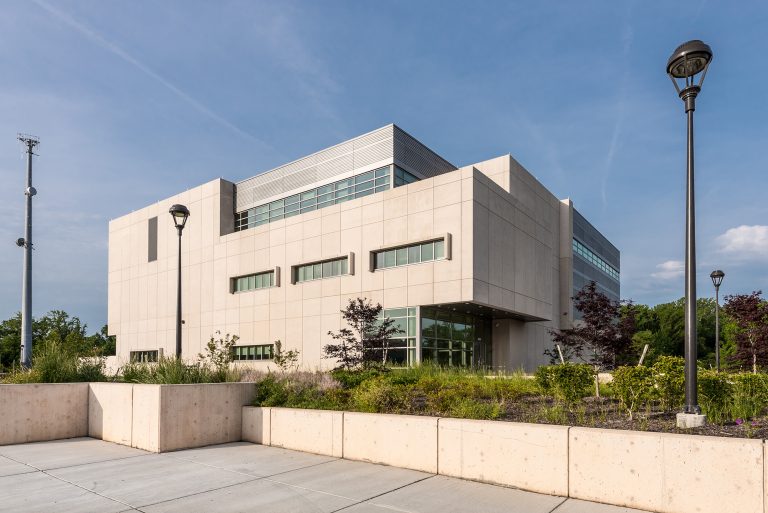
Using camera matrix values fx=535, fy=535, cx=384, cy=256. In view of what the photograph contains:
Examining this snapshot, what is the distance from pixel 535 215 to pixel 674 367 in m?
26.4

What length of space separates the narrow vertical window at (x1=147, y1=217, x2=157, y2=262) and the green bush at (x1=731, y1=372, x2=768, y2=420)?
43522 mm

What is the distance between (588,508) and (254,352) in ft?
105

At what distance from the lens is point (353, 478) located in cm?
795

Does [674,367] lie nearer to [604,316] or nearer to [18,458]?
[604,316]

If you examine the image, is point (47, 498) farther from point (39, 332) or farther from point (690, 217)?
point (39, 332)

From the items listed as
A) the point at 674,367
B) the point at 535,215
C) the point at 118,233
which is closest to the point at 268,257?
the point at 535,215

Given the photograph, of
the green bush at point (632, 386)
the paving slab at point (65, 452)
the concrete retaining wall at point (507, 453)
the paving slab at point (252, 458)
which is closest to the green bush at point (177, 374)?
the paving slab at point (65, 452)

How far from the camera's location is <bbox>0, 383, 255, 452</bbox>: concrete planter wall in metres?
10.4

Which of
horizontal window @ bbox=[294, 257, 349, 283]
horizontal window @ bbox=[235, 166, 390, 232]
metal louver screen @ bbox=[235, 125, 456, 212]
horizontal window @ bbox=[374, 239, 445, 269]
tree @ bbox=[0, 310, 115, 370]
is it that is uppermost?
metal louver screen @ bbox=[235, 125, 456, 212]

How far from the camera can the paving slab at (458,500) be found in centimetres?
642

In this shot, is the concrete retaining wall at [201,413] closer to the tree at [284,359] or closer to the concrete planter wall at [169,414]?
the concrete planter wall at [169,414]

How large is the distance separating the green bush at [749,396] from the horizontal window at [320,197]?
23.4 meters

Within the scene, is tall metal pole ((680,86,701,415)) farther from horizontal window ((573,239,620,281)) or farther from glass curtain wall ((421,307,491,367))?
horizontal window ((573,239,620,281))

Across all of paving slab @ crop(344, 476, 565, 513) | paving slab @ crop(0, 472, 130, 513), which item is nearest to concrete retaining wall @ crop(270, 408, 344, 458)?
paving slab @ crop(344, 476, 565, 513)
